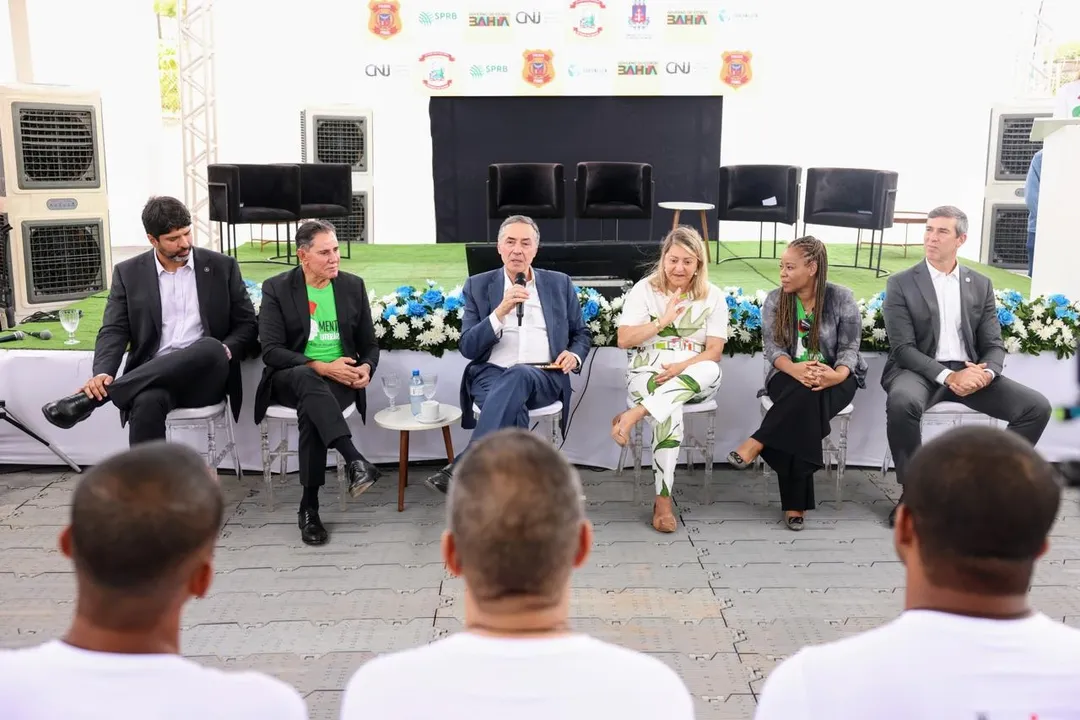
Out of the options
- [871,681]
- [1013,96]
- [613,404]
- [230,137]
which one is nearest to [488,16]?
[230,137]

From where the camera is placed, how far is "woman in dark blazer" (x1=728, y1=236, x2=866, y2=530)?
3.99 meters

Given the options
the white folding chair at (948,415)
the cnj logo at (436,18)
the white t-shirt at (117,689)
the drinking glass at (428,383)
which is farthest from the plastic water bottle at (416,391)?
the cnj logo at (436,18)

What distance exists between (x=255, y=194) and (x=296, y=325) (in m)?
4.25

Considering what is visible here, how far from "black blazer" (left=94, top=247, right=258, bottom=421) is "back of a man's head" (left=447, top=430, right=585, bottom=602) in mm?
3190

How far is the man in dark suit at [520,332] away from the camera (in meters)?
4.05

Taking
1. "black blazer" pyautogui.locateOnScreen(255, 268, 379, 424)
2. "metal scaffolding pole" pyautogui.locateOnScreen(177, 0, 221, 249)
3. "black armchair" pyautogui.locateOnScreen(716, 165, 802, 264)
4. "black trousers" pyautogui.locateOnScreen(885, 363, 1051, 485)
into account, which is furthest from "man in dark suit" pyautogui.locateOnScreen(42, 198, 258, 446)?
"black armchair" pyautogui.locateOnScreen(716, 165, 802, 264)

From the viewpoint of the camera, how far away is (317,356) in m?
4.20

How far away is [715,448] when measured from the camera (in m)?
4.67

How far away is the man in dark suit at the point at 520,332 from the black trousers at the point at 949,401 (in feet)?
4.32

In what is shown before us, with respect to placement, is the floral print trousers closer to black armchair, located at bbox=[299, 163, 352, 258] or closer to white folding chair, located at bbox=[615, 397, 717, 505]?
white folding chair, located at bbox=[615, 397, 717, 505]

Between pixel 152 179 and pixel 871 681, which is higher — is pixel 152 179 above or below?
above

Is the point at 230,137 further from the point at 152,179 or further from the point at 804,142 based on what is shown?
the point at 804,142

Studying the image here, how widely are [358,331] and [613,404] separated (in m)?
1.24

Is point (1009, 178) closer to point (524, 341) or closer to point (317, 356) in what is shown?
point (524, 341)
